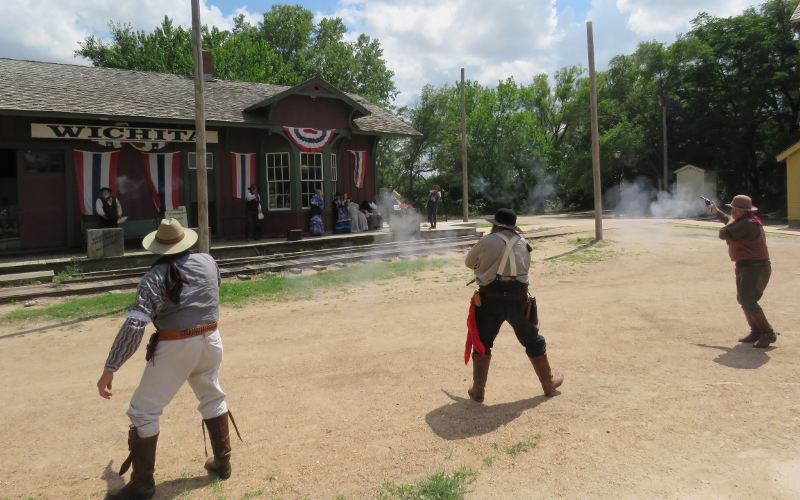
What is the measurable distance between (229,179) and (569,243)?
987cm

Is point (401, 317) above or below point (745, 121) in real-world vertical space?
below

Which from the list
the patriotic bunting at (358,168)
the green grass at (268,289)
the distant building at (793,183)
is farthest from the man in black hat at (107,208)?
the distant building at (793,183)

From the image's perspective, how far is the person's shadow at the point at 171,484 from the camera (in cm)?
376

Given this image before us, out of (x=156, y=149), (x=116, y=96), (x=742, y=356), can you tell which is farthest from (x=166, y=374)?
(x=116, y=96)

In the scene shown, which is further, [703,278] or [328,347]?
[703,278]

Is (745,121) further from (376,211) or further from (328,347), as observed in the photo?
(328,347)

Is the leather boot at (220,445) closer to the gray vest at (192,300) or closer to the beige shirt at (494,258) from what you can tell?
the gray vest at (192,300)

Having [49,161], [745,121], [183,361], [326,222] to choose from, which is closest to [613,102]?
[745,121]

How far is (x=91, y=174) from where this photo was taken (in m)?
13.8

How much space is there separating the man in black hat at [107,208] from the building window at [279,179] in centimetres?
424

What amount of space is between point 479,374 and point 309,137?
12547 millimetres

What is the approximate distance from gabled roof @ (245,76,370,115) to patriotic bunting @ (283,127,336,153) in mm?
906

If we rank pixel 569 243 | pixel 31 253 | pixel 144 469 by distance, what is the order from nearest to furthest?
1. pixel 144 469
2. pixel 31 253
3. pixel 569 243

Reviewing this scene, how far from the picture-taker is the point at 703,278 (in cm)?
1144
